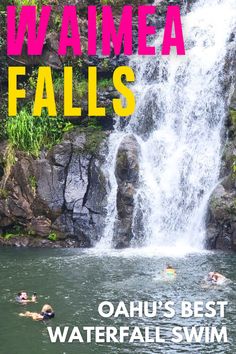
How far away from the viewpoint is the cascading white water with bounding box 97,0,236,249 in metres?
26.8

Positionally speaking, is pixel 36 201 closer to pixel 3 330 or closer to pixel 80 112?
pixel 80 112

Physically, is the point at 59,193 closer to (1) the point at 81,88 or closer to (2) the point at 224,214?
(1) the point at 81,88

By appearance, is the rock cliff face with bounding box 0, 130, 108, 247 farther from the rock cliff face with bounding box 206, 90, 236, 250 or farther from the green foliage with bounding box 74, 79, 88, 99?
the rock cliff face with bounding box 206, 90, 236, 250

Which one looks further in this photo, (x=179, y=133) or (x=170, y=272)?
(x=179, y=133)

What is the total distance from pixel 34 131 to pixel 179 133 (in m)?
7.84

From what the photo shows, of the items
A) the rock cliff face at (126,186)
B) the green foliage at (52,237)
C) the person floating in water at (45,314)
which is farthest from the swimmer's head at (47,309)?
the green foliage at (52,237)

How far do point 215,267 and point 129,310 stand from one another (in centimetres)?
→ 578

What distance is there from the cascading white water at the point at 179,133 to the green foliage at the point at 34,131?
10.1 ft

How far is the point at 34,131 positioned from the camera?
30.3 metres

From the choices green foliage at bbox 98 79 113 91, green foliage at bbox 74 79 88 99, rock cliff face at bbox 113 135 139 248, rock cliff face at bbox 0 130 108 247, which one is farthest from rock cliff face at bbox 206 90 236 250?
green foliage at bbox 74 79 88 99

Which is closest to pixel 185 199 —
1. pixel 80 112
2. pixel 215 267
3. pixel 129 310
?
pixel 215 267

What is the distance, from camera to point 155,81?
32.0 meters

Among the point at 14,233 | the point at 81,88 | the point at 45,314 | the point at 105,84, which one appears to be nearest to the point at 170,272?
the point at 45,314

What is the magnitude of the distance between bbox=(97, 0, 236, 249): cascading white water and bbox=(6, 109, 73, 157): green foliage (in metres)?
3.07
